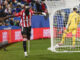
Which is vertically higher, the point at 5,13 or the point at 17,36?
the point at 5,13

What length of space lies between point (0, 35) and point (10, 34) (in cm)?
118

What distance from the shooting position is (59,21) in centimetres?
986

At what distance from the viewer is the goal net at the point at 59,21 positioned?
940cm

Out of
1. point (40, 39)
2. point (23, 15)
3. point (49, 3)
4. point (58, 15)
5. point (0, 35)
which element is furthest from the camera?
point (40, 39)

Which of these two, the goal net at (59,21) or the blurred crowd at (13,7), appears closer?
the goal net at (59,21)

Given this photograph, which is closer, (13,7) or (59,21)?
(59,21)

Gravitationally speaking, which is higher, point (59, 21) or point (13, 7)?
point (13, 7)

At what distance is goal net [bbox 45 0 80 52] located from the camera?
9.40 m

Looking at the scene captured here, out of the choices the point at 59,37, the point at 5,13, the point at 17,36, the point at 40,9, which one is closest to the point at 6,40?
the point at 17,36

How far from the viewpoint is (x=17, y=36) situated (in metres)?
14.7

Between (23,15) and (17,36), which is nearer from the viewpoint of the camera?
(23,15)

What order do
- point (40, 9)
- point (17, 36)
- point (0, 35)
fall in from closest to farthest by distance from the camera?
point (0, 35)
point (17, 36)
point (40, 9)

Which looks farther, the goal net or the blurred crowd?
the blurred crowd

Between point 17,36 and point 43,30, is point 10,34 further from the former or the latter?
point 43,30
